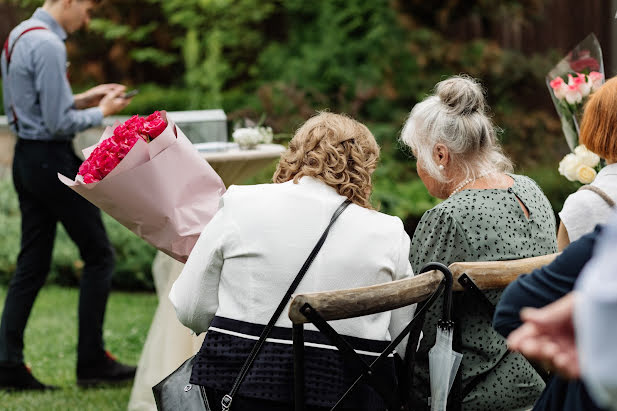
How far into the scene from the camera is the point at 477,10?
27.4ft

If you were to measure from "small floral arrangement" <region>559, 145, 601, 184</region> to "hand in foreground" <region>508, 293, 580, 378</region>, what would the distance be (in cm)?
203

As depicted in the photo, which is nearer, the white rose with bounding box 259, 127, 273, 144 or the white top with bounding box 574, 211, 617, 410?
the white top with bounding box 574, 211, 617, 410

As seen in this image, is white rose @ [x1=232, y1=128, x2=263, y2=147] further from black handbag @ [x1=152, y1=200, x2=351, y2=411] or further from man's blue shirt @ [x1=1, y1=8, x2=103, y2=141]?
black handbag @ [x1=152, y1=200, x2=351, y2=411]

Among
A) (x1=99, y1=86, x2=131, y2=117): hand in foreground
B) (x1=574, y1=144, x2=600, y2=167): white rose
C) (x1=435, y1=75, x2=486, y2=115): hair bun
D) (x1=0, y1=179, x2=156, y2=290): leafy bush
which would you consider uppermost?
(x1=435, y1=75, x2=486, y2=115): hair bun

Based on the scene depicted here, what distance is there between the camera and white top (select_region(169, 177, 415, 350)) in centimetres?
220

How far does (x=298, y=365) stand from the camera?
207cm

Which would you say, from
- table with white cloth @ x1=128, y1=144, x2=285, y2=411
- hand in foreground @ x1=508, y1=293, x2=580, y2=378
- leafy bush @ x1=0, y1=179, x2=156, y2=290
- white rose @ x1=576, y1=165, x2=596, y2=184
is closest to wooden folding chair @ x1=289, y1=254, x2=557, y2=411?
hand in foreground @ x1=508, y1=293, x2=580, y2=378

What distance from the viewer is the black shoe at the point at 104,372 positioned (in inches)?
166

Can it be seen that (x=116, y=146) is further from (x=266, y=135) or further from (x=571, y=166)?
(x=571, y=166)

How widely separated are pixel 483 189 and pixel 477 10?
6.20 m

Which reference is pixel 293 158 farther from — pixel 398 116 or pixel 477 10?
pixel 477 10

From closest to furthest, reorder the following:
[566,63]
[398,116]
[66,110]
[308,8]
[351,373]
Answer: [351,373] → [566,63] → [66,110] → [398,116] → [308,8]

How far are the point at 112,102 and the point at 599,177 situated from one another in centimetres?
257

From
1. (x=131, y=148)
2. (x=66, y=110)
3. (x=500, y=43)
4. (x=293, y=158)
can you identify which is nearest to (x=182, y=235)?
(x=131, y=148)
